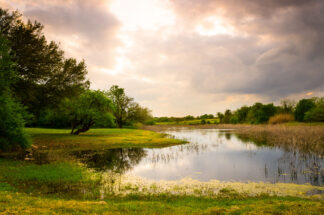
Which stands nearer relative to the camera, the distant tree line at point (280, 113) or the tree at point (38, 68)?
the tree at point (38, 68)

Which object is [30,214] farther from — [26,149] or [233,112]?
[233,112]

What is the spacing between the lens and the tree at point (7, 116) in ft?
70.5

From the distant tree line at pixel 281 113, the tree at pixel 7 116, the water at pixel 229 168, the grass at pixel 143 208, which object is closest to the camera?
the grass at pixel 143 208

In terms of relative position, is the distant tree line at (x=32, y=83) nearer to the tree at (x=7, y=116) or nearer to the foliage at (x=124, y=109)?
the tree at (x=7, y=116)

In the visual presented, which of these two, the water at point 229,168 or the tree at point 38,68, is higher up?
the tree at point 38,68

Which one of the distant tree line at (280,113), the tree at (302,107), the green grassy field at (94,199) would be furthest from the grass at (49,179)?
the tree at (302,107)

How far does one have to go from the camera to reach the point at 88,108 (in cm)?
4303

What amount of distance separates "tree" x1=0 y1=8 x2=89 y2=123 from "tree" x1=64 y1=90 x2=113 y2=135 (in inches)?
215

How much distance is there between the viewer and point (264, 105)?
122 m

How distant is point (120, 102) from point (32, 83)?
182ft

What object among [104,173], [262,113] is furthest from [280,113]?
[104,173]

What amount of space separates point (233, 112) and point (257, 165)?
145569mm

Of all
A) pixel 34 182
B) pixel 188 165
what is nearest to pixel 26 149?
pixel 34 182

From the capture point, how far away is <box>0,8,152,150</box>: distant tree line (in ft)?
73.5
